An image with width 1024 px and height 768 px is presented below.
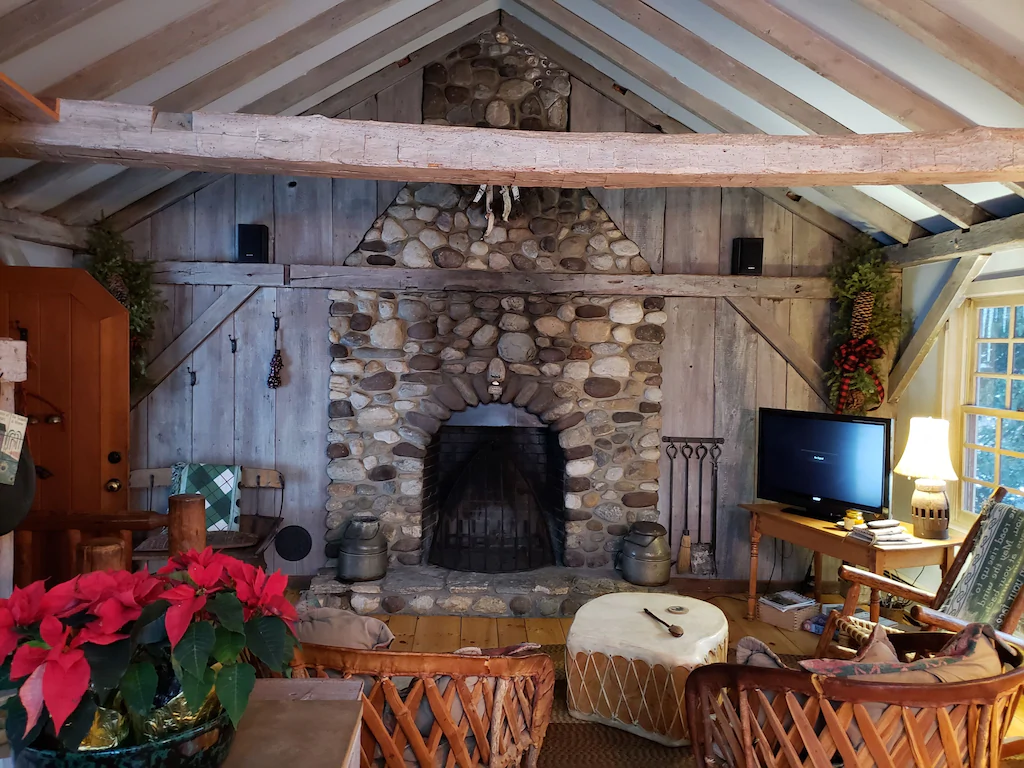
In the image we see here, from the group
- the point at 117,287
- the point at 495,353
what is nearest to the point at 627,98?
the point at 495,353

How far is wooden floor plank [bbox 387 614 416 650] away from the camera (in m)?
3.90

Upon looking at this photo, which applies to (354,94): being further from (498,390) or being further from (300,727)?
(300,727)

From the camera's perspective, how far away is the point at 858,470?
13.6ft

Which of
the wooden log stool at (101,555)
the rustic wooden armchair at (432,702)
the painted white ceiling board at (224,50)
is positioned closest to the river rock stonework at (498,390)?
the painted white ceiling board at (224,50)

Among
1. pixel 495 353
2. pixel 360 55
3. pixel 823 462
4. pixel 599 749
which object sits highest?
pixel 360 55

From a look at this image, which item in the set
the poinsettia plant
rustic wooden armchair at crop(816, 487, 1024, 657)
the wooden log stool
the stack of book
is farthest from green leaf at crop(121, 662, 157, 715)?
the stack of book

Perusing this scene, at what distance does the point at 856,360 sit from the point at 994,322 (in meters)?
0.75

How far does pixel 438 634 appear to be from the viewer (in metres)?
4.07

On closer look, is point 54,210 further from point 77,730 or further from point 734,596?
point 734,596

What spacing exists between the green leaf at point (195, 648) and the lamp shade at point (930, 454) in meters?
3.63

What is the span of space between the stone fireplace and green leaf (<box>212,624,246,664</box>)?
3457 mm

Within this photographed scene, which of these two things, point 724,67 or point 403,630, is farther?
point 403,630

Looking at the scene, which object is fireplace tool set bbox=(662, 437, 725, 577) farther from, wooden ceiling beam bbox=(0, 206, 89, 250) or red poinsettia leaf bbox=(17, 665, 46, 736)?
red poinsettia leaf bbox=(17, 665, 46, 736)

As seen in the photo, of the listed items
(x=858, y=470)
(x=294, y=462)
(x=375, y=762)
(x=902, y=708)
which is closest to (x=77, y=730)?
(x=375, y=762)
